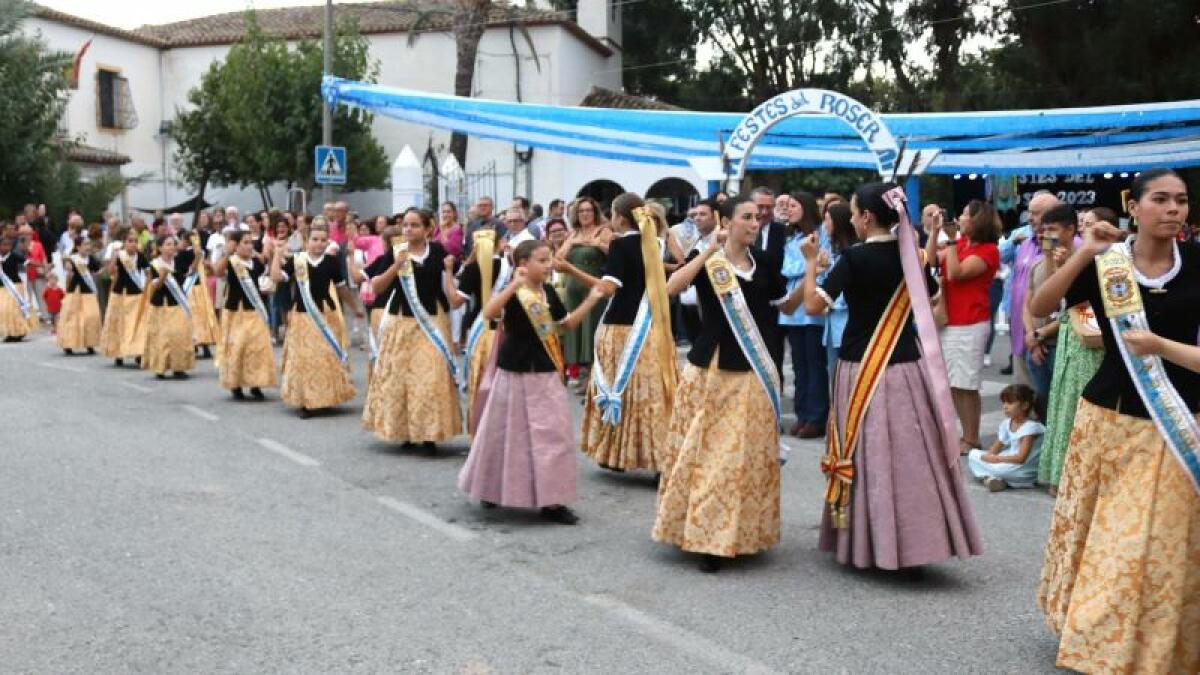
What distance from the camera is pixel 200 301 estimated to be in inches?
644

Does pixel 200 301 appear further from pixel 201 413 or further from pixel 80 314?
pixel 201 413

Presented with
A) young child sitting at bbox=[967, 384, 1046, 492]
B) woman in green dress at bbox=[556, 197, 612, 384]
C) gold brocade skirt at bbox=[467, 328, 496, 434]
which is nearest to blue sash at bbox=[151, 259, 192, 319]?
woman in green dress at bbox=[556, 197, 612, 384]

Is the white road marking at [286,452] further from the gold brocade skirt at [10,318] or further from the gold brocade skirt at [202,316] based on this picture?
the gold brocade skirt at [10,318]

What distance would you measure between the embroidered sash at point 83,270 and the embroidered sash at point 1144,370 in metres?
16.2

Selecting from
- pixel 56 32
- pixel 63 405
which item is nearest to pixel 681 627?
pixel 63 405

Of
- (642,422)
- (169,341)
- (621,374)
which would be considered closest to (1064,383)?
(642,422)

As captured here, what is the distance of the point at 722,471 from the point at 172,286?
1042 centimetres

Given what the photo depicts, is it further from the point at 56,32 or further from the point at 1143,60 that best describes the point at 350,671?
the point at 56,32

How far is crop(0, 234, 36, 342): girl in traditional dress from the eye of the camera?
1977 centimetres

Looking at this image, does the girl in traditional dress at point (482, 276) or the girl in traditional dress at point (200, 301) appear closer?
the girl in traditional dress at point (482, 276)

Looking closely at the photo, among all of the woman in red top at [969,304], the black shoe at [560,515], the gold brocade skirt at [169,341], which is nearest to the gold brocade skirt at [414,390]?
the black shoe at [560,515]

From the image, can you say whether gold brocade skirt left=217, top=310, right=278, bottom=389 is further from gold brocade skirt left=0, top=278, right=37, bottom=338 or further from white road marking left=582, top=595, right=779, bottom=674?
gold brocade skirt left=0, top=278, right=37, bottom=338

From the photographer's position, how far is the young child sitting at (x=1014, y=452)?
8328 mm

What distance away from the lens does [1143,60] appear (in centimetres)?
2194
